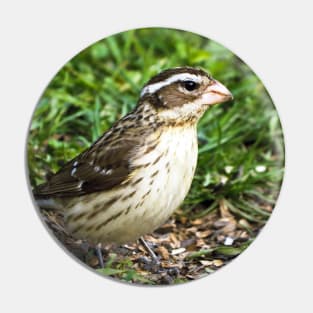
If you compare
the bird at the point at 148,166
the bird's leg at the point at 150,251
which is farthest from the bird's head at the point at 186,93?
the bird's leg at the point at 150,251

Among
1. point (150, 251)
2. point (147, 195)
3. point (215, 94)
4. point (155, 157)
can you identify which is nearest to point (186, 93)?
point (215, 94)

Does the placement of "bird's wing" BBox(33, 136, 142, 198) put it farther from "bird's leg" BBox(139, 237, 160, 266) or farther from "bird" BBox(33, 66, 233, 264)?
"bird's leg" BBox(139, 237, 160, 266)

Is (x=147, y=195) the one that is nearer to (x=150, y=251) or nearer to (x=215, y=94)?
(x=150, y=251)

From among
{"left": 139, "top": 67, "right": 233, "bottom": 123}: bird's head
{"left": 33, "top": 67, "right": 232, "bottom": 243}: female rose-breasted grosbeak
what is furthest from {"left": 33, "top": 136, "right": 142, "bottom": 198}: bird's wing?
{"left": 139, "top": 67, "right": 233, "bottom": 123}: bird's head

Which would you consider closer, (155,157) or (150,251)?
(155,157)

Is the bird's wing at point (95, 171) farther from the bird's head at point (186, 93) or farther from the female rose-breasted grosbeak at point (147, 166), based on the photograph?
the bird's head at point (186, 93)

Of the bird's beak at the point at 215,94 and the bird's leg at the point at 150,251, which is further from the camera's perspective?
the bird's leg at the point at 150,251

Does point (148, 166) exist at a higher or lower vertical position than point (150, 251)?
higher
